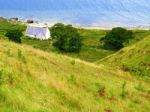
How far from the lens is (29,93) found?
1440cm

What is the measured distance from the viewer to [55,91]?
52.1 ft

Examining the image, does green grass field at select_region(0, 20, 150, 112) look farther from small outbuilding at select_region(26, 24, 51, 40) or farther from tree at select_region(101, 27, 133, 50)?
small outbuilding at select_region(26, 24, 51, 40)

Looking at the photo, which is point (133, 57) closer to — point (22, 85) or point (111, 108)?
point (111, 108)

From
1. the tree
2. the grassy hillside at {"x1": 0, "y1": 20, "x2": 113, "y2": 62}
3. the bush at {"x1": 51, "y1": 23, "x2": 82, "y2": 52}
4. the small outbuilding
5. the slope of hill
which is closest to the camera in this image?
the slope of hill

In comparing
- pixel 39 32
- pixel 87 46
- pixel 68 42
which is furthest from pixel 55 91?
pixel 39 32

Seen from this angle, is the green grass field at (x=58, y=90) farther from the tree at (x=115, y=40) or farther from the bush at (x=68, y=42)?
the tree at (x=115, y=40)

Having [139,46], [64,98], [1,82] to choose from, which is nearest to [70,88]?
[64,98]

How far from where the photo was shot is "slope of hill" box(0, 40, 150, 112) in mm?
13367

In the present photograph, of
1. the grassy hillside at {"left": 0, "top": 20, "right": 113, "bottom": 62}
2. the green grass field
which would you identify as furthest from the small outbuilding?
the green grass field

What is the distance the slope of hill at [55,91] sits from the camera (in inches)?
526

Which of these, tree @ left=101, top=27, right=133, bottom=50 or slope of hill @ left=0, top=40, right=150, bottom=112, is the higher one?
slope of hill @ left=0, top=40, right=150, bottom=112

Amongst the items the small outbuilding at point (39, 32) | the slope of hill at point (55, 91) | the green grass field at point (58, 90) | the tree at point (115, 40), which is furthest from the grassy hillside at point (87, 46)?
the slope of hill at point (55, 91)

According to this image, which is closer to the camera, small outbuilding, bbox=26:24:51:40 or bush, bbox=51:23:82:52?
bush, bbox=51:23:82:52

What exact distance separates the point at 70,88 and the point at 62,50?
4179 inches
